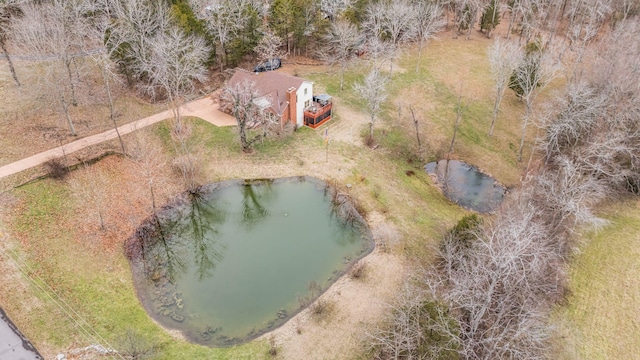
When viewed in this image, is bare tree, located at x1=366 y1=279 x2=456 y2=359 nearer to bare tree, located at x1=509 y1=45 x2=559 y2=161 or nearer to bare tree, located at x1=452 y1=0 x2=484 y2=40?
bare tree, located at x1=509 y1=45 x2=559 y2=161

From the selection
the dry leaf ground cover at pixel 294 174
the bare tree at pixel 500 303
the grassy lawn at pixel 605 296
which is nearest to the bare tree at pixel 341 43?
the dry leaf ground cover at pixel 294 174

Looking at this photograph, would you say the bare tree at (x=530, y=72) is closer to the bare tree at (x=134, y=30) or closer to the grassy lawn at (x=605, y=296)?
the grassy lawn at (x=605, y=296)

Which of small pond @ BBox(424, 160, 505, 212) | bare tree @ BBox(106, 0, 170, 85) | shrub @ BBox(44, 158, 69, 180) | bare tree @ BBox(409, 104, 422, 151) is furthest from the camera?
bare tree @ BBox(409, 104, 422, 151)

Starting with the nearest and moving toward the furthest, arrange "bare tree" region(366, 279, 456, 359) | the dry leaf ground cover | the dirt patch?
"bare tree" region(366, 279, 456, 359) → the dirt patch → the dry leaf ground cover

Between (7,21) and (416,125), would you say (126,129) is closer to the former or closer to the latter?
(7,21)

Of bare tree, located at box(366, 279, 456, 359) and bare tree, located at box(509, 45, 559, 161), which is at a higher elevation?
bare tree, located at box(509, 45, 559, 161)

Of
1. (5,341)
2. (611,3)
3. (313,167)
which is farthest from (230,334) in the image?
(611,3)

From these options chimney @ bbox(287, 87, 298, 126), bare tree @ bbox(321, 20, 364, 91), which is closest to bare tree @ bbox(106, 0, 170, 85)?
chimney @ bbox(287, 87, 298, 126)
